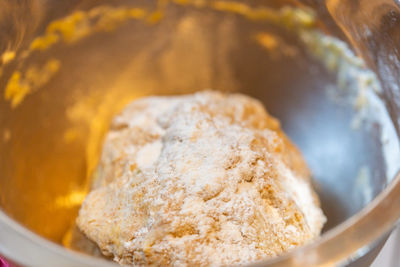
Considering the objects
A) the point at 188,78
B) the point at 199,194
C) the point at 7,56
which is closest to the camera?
the point at 199,194

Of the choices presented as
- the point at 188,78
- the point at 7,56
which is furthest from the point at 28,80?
the point at 188,78

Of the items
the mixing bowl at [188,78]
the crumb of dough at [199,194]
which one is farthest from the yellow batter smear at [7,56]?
the crumb of dough at [199,194]

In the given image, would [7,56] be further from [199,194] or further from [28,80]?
[199,194]

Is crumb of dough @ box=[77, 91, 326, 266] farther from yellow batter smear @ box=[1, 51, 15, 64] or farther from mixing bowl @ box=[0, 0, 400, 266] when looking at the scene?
yellow batter smear @ box=[1, 51, 15, 64]

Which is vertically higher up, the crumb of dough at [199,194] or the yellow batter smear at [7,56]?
the yellow batter smear at [7,56]

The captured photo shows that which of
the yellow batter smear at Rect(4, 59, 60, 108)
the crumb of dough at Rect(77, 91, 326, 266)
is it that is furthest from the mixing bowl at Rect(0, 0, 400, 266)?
the crumb of dough at Rect(77, 91, 326, 266)

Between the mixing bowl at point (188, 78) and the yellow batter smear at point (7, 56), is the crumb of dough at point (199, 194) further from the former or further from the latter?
the yellow batter smear at point (7, 56)
